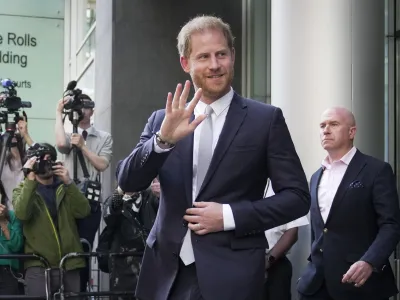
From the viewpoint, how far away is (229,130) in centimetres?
358

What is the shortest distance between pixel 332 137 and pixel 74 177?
12.4ft

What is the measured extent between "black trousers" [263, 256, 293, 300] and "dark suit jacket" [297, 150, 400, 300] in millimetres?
911

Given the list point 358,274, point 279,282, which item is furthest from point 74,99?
point 358,274

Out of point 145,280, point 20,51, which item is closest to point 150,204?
point 145,280

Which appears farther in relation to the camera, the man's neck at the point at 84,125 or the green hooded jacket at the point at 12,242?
the man's neck at the point at 84,125

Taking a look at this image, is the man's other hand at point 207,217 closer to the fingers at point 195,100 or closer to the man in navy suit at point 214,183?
the man in navy suit at point 214,183

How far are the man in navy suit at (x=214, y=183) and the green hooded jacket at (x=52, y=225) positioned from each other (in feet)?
14.3

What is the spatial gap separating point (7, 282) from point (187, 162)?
503 centimetres

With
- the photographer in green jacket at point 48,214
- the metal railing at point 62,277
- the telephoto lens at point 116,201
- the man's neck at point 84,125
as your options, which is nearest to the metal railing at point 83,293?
the metal railing at point 62,277

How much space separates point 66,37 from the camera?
60.9 feet

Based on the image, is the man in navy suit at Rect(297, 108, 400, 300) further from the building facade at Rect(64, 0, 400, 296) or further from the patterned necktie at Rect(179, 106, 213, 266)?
the patterned necktie at Rect(179, 106, 213, 266)

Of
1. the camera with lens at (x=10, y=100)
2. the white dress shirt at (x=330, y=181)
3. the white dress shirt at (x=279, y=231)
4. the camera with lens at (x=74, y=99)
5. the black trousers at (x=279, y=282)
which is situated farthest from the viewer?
the camera with lens at (x=74, y=99)

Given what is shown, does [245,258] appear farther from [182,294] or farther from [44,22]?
[44,22]

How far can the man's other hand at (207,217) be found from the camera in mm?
3432
